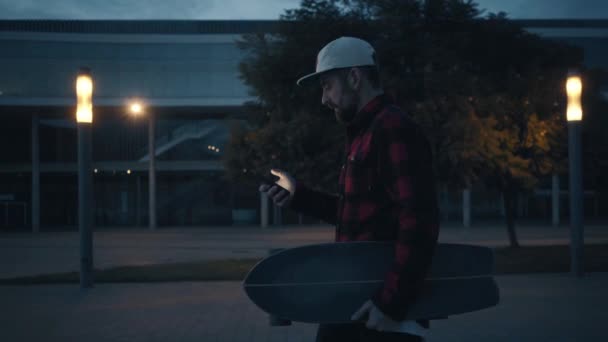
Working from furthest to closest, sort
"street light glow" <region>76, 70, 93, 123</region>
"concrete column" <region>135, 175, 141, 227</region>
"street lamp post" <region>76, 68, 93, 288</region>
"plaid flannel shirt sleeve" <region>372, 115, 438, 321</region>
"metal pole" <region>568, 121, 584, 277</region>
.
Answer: "concrete column" <region>135, 175, 141, 227</region>
"metal pole" <region>568, 121, 584, 277</region>
"street light glow" <region>76, 70, 93, 123</region>
"street lamp post" <region>76, 68, 93, 288</region>
"plaid flannel shirt sleeve" <region>372, 115, 438, 321</region>

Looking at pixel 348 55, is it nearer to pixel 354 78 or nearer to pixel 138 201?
pixel 354 78

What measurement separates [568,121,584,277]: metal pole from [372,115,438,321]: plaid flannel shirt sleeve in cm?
889

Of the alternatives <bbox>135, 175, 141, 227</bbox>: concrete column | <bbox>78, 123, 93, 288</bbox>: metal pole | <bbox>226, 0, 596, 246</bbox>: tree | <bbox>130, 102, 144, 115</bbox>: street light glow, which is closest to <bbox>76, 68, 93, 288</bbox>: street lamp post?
<bbox>78, 123, 93, 288</bbox>: metal pole

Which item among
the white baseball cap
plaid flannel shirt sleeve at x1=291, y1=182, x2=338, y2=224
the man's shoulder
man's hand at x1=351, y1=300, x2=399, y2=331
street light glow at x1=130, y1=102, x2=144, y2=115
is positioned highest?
street light glow at x1=130, y1=102, x2=144, y2=115

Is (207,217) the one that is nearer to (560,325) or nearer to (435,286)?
(560,325)

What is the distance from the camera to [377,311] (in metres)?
2.08

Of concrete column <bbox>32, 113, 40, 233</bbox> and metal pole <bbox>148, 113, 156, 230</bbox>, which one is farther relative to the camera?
metal pole <bbox>148, 113, 156, 230</bbox>

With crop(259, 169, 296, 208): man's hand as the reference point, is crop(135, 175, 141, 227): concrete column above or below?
below

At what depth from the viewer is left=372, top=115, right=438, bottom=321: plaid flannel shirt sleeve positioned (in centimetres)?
205

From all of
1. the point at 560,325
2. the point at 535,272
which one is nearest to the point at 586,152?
the point at 535,272

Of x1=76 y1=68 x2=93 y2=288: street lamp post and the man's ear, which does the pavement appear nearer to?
x1=76 y1=68 x2=93 y2=288: street lamp post

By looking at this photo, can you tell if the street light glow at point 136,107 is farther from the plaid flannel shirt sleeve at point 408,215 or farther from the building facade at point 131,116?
the plaid flannel shirt sleeve at point 408,215

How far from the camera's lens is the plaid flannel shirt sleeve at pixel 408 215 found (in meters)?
2.05

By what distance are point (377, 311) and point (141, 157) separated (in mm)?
31708
